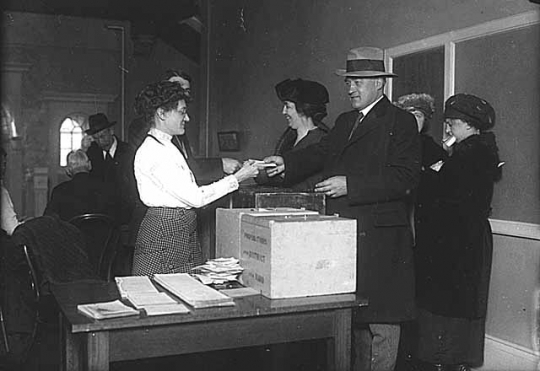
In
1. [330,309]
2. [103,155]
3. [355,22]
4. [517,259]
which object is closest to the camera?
[330,309]

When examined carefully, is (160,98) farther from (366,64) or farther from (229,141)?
(229,141)

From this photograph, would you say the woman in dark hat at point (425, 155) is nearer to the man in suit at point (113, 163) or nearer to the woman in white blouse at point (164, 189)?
the woman in white blouse at point (164, 189)

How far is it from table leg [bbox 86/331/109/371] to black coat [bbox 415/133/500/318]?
1.52m

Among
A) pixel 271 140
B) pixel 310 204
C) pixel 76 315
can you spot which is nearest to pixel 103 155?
pixel 271 140

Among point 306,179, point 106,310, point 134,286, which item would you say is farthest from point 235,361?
point 106,310

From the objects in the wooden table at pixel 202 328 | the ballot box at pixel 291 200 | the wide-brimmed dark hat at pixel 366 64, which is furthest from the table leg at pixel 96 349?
the wide-brimmed dark hat at pixel 366 64

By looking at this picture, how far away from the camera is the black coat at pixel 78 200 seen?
370cm

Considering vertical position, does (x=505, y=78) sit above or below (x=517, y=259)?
above

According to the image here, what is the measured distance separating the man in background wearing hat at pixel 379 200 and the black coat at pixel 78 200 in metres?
1.59

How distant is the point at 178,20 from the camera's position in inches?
248

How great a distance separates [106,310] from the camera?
1669mm

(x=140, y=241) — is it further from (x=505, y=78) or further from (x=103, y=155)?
(x=103, y=155)

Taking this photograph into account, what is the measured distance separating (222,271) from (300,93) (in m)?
→ 1.42

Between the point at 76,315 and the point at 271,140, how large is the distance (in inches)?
138
